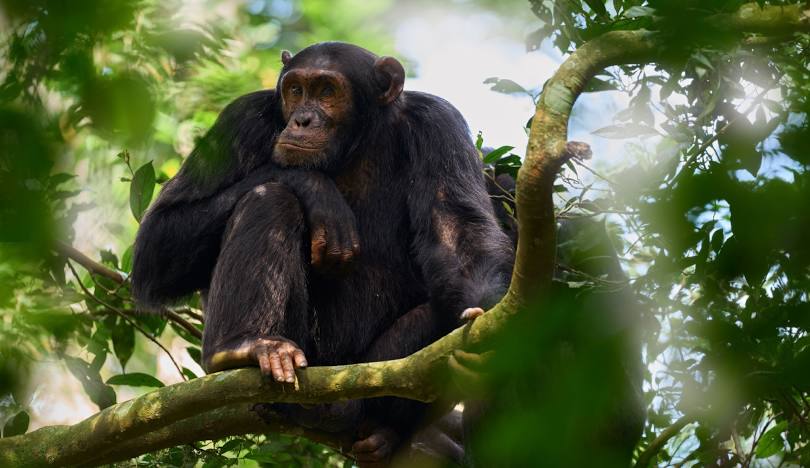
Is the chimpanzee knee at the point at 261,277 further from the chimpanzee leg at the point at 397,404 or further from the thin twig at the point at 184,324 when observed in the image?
the thin twig at the point at 184,324

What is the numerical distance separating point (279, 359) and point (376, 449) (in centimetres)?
152

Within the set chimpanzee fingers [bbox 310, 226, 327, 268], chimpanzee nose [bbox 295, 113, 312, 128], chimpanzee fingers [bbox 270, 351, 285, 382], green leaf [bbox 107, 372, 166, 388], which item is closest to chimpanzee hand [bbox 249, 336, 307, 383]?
chimpanzee fingers [bbox 270, 351, 285, 382]

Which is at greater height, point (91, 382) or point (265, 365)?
point (265, 365)

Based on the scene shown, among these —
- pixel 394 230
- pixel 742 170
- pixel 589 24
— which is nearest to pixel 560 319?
pixel 742 170

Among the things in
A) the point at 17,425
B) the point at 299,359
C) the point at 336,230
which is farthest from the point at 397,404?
the point at 17,425

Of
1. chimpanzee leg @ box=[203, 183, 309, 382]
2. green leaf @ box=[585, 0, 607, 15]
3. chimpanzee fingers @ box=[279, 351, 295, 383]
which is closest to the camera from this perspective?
green leaf @ box=[585, 0, 607, 15]

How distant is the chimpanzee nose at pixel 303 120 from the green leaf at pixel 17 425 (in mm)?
2843

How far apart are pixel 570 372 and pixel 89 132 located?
2.99 feet

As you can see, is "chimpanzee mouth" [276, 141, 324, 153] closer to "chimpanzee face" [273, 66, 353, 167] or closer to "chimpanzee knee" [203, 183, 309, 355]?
"chimpanzee face" [273, 66, 353, 167]

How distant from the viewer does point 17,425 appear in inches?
260

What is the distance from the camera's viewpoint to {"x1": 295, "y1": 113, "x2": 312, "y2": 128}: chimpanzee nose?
7355 millimetres

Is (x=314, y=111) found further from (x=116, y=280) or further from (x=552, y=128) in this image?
(x=552, y=128)

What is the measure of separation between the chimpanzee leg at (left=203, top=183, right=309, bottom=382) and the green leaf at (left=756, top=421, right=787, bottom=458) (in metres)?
3.10

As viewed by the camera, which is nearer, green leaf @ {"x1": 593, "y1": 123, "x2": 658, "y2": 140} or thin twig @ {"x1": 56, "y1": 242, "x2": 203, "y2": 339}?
green leaf @ {"x1": 593, "y1": 123, "x2": 658, "y2": 140}
